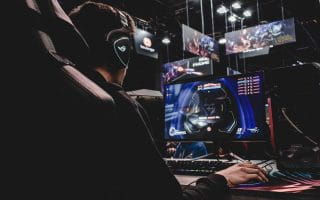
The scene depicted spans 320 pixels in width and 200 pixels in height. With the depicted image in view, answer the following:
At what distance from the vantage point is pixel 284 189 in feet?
3.47

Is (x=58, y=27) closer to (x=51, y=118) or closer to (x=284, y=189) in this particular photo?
(x=51, y=118)

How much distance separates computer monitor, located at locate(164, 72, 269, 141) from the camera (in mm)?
1680

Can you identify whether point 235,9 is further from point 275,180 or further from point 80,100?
point 80,100

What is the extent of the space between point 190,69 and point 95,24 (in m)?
8.67

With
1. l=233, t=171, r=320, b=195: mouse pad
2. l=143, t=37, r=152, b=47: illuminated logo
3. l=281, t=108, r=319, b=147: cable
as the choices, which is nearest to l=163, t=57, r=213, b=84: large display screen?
l=143, t=37, r=152, b=47: illuminated logo

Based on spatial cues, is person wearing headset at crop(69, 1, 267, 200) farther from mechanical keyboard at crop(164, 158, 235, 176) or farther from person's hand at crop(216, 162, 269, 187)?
mechanical keyboard at crop(164, 158, 235, 176)

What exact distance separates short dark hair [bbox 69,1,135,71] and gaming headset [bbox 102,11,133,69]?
18 mm

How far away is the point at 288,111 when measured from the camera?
5.21 feet

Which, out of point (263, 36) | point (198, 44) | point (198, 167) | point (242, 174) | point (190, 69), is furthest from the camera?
point (190, 69)

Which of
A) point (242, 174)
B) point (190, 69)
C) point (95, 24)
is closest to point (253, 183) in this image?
point (242, 174)

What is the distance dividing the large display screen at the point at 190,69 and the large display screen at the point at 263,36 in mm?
1400

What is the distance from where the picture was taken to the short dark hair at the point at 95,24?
117 centimetres

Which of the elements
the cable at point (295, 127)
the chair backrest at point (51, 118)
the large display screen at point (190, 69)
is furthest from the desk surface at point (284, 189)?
the large display screen at point (190, 69)

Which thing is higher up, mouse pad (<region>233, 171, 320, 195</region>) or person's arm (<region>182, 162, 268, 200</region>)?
person's arm (<region>182, 162, 268, 200</region>)
